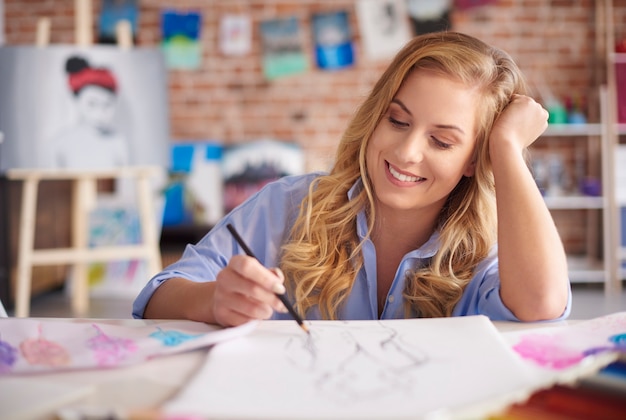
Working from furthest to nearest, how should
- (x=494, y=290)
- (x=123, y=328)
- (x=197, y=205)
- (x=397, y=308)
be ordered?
(x=197, y=205) → (x=397, y=308) → (x=494, y=290) → (x=123, y=328)

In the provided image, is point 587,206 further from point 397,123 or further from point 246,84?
point 397,123

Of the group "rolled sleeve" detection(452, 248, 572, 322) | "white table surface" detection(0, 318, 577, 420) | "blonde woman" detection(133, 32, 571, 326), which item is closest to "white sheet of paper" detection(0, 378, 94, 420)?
"white table surface" detection(0, 318, 577, 420)

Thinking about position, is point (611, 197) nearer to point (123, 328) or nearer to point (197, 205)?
point (197, 205)

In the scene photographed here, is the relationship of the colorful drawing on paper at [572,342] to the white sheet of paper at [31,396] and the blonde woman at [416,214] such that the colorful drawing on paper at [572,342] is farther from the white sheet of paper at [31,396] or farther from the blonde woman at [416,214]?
the white sheet of paper at [31,396]

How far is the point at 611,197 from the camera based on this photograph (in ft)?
12.6

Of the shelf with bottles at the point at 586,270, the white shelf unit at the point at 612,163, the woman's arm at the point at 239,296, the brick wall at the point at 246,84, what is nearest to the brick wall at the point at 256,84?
the brick wall at the point at 246,84

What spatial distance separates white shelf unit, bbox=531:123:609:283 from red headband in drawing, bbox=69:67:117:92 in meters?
2.53

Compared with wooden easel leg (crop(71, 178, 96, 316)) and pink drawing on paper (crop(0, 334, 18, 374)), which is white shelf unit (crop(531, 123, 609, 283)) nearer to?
wooden easel leg (crop(71, 178, 96, 316))

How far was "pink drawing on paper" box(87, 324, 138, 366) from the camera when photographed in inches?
27.9

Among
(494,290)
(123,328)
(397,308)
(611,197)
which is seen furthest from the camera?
(611,197)

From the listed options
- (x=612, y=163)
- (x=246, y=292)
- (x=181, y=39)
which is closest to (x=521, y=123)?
(x=246, y=292)

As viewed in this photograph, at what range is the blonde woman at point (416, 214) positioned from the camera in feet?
3.38

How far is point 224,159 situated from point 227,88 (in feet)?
1.58

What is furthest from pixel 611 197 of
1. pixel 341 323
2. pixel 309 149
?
pixel 341 323
